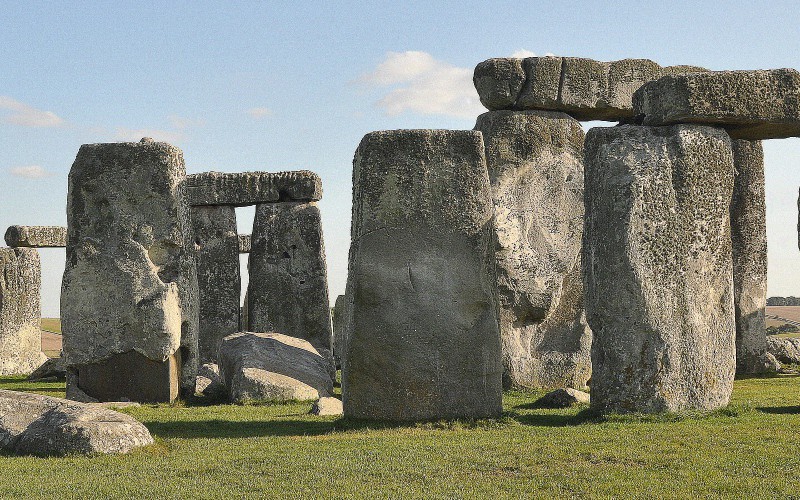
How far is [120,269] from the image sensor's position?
600 inches

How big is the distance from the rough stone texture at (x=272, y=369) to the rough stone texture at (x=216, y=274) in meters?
6.54

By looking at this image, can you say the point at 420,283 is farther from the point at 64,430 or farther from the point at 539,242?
the point at 539,242

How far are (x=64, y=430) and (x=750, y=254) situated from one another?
42.1ft

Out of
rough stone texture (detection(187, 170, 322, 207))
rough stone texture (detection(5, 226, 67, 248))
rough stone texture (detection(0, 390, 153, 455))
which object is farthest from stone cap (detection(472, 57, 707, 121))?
Answer: rough stone texture (detection(5, 226, 67, 248))

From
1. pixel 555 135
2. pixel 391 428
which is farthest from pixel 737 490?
pixel 555 135

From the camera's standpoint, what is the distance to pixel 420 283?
11.3 meters

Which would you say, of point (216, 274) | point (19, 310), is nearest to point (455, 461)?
point (216, 274)

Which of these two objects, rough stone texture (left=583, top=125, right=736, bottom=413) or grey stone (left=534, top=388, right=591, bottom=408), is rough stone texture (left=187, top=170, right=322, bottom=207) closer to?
grey stone (left=534, top=388, right=591, bottom=408)

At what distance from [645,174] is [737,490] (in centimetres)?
398

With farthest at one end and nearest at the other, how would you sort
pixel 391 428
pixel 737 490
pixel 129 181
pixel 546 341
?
pixel 546 341, pixel 129 181, pixel 391 428, pixel 737 490

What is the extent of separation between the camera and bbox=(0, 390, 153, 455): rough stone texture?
9672 mm

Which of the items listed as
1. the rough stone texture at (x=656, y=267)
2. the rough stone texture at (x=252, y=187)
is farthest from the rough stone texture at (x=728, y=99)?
the rough stone texture at (x=252, y=187)

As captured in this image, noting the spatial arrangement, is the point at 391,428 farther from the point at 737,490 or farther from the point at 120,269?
the point at 120,269

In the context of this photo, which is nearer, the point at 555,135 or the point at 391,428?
the point at 391,428
